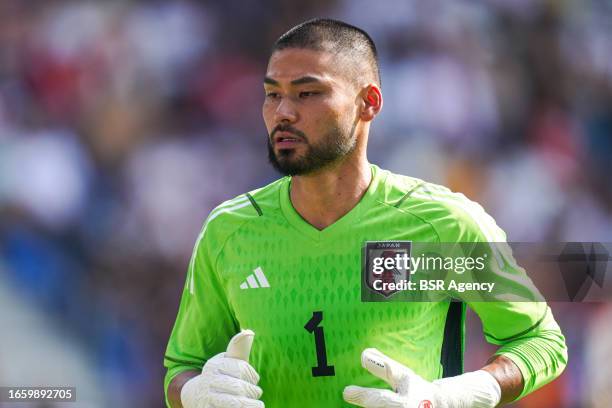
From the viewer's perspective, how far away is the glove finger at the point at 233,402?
8.18 feet

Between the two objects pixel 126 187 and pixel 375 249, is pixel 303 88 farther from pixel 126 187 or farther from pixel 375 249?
pixel 126 187

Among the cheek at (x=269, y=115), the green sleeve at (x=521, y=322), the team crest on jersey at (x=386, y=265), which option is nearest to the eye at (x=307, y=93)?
the cheek at (x=269, y=115)

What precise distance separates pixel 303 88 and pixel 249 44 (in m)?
2.55

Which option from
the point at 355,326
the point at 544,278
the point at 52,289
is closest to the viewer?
the point at 355,326

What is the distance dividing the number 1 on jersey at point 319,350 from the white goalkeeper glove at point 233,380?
0.21m

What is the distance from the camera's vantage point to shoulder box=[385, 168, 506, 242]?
2826 millimetres

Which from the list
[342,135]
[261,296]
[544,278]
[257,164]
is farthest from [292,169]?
[257,164]

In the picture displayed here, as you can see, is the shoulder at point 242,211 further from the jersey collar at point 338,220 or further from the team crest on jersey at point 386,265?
the team crest on jersey at point 386,265

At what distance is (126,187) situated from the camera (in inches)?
198

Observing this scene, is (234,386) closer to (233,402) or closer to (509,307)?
(233,402)

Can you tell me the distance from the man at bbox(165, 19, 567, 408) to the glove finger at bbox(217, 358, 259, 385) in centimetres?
2

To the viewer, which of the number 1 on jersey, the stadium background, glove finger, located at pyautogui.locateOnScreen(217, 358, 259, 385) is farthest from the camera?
the stadium background

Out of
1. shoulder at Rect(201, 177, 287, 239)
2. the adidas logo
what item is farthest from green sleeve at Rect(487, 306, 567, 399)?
shoulder at Rect(201, 177, 287, 239)

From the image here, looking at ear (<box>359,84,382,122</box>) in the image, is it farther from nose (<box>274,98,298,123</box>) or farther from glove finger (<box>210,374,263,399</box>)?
glove finger (<box>210,374,263,399</box>)
